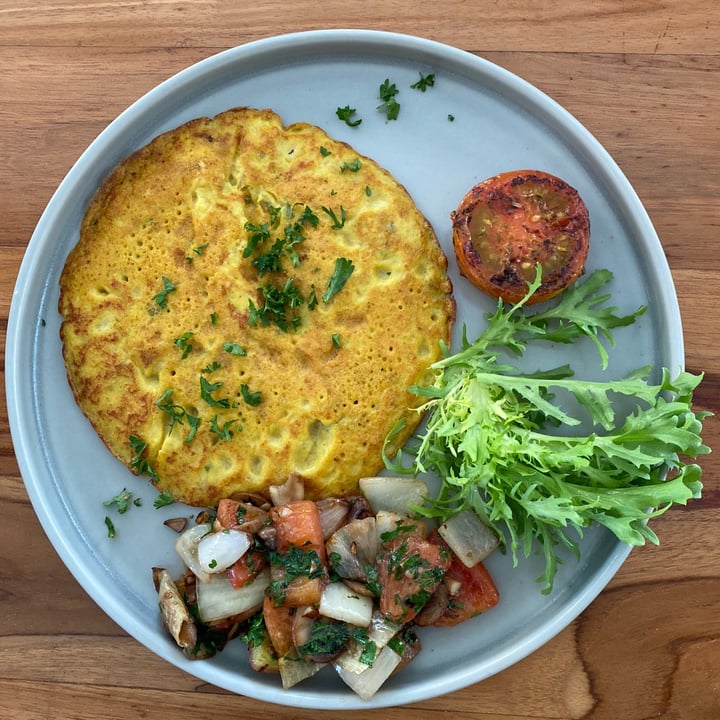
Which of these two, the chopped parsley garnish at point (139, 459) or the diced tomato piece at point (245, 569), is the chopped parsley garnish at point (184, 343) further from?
the diced tomato piece at point (245, 569)

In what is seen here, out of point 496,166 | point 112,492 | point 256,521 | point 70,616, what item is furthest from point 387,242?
point 70,616

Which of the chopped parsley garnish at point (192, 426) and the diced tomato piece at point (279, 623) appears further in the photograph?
the chopped parsley garnish at point (192, 426)

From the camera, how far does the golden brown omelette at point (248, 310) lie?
2994 millimetres

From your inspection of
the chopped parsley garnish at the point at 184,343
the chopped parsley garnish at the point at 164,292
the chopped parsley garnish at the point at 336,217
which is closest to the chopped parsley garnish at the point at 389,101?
the chopped parsley garnish at the point at 336,217

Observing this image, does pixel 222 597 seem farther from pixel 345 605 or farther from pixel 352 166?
pixel 352 166

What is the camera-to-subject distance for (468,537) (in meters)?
2.85

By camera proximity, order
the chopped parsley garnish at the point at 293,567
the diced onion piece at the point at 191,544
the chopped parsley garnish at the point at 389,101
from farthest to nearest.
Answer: the chopped parsley garnish at the point at 389,101 → the diced onion piece at the point at 191,544 → the chopped parsley garnish at the point at 293,567

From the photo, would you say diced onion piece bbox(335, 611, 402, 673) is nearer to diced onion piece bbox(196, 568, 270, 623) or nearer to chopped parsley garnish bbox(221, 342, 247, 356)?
diced onion piece bbox(196, 568, 270, 623)

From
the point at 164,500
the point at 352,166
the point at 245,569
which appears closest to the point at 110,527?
the point at 164,500

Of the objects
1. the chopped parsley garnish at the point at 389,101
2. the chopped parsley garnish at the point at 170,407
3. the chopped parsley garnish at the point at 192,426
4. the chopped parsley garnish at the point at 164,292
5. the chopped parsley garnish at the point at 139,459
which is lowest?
the chopped parsley garnish at the point at 139,459

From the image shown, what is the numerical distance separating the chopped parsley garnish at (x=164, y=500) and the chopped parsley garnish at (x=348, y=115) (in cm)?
189

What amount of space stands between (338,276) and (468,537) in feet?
4.15

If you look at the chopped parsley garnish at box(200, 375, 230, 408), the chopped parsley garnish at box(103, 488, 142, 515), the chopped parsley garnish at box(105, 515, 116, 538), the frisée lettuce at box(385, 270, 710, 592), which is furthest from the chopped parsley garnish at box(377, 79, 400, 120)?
the chopped parsley garnish at box(105, 515, 116, 538)

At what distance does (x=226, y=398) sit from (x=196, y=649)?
109 centimetres
